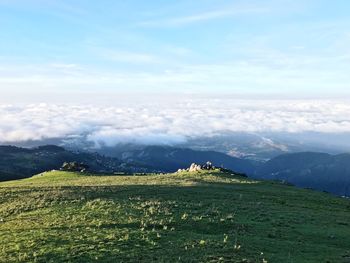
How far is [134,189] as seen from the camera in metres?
63.2

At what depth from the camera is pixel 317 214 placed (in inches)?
2144

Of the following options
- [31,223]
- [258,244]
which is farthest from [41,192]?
[258,244]

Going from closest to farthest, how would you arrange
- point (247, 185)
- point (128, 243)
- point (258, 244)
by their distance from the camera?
point (128, 243) < point (258, 244) < point (247, 185)

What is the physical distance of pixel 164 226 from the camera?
39625mm

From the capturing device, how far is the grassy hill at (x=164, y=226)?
31.6 metres

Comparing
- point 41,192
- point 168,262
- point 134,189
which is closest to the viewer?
point 168,262

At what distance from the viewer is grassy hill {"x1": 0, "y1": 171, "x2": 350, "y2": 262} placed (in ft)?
104

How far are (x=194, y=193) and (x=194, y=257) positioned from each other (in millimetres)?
30845

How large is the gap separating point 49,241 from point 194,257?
39.0ft

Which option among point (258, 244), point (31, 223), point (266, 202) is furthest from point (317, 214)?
point (31, 223)

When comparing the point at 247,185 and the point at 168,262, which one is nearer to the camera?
the point at 168,262

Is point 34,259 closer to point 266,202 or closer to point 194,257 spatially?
point 194,257

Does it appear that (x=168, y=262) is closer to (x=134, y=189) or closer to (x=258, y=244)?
(x=258, y=244)

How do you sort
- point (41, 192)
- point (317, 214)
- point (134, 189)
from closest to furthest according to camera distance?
point (317, 214), point (41, 192), point (134, 189)
